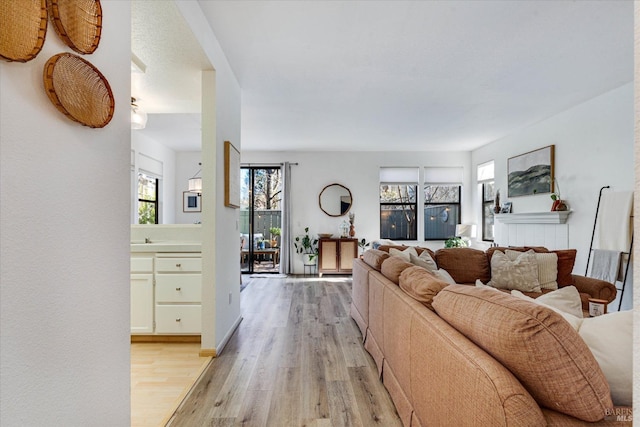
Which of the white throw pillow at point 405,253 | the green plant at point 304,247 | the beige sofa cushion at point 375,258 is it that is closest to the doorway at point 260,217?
the green plant at point 304,247

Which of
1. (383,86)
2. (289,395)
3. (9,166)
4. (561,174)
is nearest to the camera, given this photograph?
(9,166)

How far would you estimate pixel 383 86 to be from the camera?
3.52 meters

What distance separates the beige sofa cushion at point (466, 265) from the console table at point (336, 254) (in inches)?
116

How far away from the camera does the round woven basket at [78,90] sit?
35.7 inches

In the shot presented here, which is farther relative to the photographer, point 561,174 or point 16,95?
point 561,174

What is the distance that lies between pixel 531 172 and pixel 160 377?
5.52 meters

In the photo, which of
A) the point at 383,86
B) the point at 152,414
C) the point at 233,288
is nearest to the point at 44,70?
the point at 152,414

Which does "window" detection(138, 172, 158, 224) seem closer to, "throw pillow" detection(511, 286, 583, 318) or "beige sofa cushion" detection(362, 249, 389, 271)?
"beige sofa cushion" detection(362, 249, 389, 271)

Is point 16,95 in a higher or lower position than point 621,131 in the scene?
lower

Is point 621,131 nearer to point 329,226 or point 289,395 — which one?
point 289,395


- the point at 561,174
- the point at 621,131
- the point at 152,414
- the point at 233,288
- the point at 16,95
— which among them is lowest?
the point at 152,414

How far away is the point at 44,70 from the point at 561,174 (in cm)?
540

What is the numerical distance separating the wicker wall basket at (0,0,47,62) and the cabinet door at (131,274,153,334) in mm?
2453

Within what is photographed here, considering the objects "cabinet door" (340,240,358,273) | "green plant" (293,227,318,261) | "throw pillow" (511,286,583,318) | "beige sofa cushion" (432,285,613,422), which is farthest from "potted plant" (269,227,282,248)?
"beige sofa cushion" (432,285,613,422)
